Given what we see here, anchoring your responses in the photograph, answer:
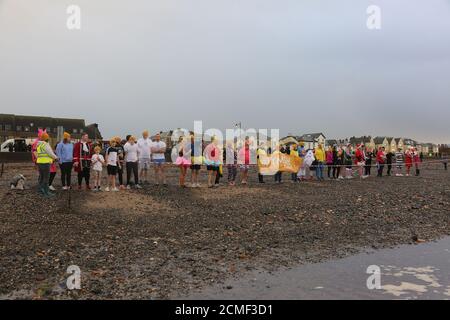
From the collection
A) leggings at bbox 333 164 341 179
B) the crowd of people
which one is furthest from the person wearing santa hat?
leggings at bbox 333 164 341 179

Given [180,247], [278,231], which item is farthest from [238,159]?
[180,247]

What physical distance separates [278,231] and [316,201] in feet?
14.9

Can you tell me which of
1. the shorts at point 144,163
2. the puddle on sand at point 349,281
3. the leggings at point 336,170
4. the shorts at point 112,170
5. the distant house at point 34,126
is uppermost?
the distant house at point 34,126

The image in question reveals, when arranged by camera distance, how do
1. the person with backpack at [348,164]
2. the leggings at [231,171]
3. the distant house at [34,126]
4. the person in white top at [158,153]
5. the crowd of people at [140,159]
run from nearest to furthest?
the crowd of people at [140,159], the person in white top at [158,153], the leggings at [231,171], the person with backpack at [348,164], the distant house at [34,126]

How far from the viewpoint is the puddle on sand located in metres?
7.01

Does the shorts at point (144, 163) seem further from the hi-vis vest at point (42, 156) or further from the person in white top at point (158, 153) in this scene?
the hi-vis vest at point (42, 156)

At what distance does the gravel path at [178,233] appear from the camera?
7.46 meters

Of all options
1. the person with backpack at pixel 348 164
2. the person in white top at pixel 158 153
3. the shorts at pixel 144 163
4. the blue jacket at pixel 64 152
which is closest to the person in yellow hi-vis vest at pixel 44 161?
the blue jacket at pixel 64 152

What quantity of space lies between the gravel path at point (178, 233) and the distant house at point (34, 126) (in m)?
77.1

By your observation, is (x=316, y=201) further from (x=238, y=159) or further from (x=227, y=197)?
(x=238, y=159)

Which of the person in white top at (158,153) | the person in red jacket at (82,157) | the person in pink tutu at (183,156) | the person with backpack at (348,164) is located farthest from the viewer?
the person with backpack at (348,164)

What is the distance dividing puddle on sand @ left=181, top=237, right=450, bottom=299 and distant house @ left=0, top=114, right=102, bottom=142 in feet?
273

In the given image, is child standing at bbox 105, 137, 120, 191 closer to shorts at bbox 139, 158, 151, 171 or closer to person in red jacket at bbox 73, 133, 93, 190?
person in red jacket at bbox 73, 133, 93, 190

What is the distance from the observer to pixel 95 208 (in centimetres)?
1225
